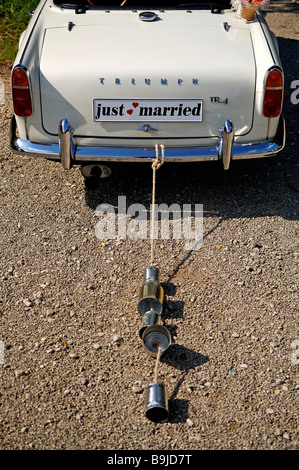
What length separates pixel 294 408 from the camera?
2.86 meters

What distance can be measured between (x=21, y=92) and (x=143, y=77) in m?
0.83

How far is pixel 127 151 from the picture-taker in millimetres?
3900

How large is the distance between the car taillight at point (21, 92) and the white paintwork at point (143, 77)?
0.05m

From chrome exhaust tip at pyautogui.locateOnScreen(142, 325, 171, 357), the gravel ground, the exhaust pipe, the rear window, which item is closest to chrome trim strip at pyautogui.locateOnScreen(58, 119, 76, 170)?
the exhaust pipe

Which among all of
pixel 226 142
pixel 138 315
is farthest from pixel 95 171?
pixel 138 315

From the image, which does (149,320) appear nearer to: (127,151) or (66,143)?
(127,151)

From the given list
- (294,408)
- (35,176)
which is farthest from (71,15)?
(294,408)

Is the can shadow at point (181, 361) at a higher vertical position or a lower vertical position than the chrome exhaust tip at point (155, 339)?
lower

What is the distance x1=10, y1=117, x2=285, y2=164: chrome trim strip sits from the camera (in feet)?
12.7

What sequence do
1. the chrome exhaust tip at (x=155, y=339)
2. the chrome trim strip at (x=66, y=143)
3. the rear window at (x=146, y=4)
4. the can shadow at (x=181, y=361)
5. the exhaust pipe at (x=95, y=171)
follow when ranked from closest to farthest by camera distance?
the can shadow at (x=181, y=361)
the chrome exhaust tip at (x=155, y=339)
the chrome trim strip at (x=66, y=143)
the exhaust pipe at (x=95, y=171)
the rear window at (x=146, y=4)

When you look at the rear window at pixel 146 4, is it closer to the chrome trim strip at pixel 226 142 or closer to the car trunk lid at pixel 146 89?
the car trunk lid at pixel 146 89

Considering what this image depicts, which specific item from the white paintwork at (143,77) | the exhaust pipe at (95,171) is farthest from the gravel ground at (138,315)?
the white paintwork at (143,77)

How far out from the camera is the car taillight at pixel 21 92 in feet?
12.5
